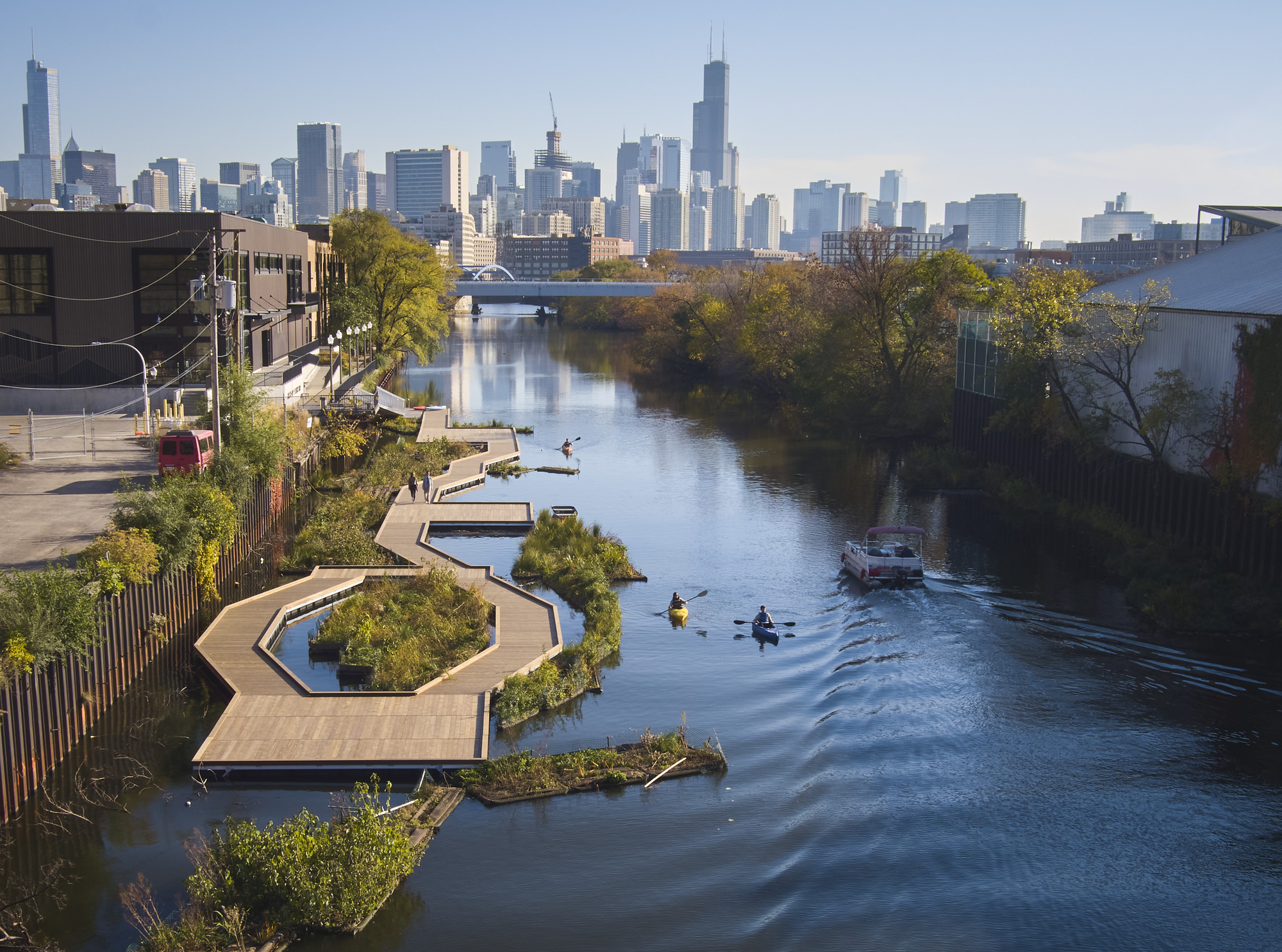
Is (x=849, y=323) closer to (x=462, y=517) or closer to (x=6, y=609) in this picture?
(x=462, y=517)

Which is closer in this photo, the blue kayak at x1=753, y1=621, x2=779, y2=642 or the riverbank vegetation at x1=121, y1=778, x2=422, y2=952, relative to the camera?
the riverbank vegetation at x1=121, y1=778, x2=422, y2=952

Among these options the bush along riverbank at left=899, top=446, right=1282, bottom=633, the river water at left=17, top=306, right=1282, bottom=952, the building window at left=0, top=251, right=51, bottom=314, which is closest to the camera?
the river water at left=17, top=306, right=1282, bottom=952

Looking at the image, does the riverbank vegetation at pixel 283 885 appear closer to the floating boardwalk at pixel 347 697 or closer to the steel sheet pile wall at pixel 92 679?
the floating boardwalk at pixel 347 697

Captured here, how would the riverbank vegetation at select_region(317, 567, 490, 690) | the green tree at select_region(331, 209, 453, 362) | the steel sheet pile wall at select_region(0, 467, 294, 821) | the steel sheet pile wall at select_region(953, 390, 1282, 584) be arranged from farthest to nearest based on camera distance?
1. the green tree at select_region(331, 209, 453, 362)
2. the steel sheet pile wall at select_region(953, 390, 1282, 584)
3. the riverbank vegetation at select_region(317, 567, 490, 690)
4. the steel sheet pile wall at select_region(0, 467, 294, 821)

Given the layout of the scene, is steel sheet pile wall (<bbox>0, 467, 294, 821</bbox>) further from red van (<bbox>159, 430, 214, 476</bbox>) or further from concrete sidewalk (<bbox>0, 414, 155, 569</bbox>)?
red van (<bbox>159, 430, 214, 476</bbox>)

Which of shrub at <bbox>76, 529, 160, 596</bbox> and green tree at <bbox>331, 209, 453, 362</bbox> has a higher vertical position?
green tree at <bbox>331, 209, 453, 362</bbox>

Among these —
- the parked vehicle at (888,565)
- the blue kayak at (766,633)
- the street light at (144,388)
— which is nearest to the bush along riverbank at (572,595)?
the blue kayak at (766,633)

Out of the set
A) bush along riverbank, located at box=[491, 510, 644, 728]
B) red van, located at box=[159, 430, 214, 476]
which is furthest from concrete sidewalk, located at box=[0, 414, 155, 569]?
bush along riverbank, located at box=[491, 510, 644, 728]

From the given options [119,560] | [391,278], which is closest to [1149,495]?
[119,560]
